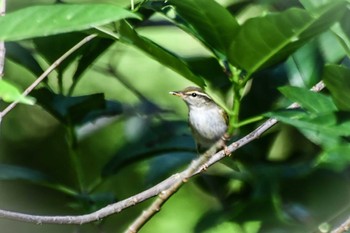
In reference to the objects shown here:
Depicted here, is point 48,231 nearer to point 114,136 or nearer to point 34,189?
point 34,189

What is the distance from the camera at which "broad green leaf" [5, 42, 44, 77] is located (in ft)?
6.57

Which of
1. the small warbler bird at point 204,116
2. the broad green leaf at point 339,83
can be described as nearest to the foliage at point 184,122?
the broad green leaf at point 339,83

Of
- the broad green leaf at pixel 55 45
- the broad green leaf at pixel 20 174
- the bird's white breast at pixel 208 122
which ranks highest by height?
the broad green leaf at pixel 55 45

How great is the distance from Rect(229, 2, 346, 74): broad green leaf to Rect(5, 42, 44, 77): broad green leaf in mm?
852

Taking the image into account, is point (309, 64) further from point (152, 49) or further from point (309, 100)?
point (152, 49)

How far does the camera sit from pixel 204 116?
2939 millimetres

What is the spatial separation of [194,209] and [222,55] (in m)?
0.78

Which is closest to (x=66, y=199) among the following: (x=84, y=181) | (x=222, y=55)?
(x=84, y=181)

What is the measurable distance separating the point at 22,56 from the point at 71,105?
18 cm

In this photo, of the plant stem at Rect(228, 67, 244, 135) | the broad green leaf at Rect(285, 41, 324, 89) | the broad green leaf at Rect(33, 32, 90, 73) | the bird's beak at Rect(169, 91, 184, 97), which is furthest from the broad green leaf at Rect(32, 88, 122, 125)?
the plant stem at Rect(228, 67, 244, 135)

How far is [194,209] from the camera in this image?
2135mm

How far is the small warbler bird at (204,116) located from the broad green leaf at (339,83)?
1367 mm

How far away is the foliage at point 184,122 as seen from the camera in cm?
132

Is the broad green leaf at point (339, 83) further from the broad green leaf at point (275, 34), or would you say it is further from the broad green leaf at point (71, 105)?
the broad green leaf at point (71, 105)
